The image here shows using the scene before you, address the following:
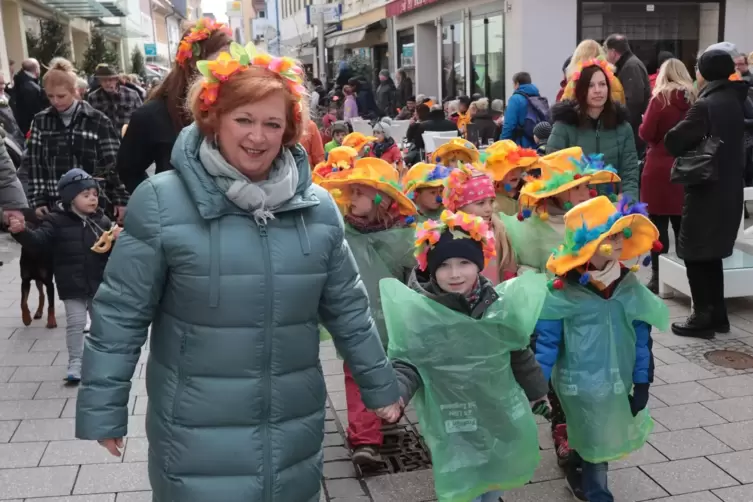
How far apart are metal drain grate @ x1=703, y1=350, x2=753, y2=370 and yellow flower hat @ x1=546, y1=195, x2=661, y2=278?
6.91 feet

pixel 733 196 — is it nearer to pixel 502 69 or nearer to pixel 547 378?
pixel 547 378

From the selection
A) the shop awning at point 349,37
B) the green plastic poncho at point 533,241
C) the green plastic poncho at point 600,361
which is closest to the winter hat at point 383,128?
the green plastic poncho at point 533,241

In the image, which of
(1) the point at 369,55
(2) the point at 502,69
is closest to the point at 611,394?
(2) the point at 502,69

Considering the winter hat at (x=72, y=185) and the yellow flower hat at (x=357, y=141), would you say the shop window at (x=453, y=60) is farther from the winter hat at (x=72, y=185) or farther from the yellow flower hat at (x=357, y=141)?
the winter hat at (x=72, y=185)

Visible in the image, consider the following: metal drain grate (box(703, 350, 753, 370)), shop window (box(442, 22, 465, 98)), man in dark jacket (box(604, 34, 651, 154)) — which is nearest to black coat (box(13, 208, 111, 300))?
metal drain grate (box(703, 350, 753, 370))

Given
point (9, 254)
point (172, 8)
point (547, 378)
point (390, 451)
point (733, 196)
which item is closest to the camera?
point (547, 378)

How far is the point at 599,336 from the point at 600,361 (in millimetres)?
103

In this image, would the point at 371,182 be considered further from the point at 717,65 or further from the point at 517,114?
the point at 517,114

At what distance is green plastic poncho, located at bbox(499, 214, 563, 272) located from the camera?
15.0ft

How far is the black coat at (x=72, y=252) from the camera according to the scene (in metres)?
5.23

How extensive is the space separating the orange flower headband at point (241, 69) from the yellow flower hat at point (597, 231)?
1478mm

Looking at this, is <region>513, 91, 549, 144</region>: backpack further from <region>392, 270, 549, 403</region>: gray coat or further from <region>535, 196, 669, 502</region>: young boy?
<region>392, 270, 549, 403</region>: gray coat

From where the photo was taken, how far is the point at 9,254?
9469mm

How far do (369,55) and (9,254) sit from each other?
2310cm
